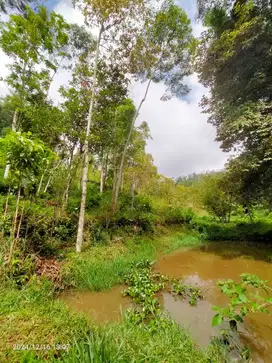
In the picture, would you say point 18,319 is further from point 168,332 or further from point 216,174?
point 216,174

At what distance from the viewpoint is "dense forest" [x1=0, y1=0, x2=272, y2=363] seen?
8.60ft

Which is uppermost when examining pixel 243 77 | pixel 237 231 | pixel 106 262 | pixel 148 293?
pixel 243 77

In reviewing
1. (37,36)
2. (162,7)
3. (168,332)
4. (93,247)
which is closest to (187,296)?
(168,332)

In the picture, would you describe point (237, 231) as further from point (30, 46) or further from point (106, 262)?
point (30, 46)

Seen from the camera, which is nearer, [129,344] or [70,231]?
[129,344]

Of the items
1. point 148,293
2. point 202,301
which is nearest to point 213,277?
point 202,301

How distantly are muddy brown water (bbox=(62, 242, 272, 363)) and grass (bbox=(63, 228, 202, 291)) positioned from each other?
0.27 m

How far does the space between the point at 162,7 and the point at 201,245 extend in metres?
12.7

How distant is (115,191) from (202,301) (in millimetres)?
7118

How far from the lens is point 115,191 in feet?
35.6

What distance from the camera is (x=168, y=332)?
123 inches

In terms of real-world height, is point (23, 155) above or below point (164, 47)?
below

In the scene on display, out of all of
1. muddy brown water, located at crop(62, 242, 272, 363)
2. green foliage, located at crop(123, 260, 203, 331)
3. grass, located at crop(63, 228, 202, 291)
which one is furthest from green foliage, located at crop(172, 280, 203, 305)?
grass, located at crop(63, 228, 202, 291)

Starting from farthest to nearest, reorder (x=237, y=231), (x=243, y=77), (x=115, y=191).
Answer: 1. (x=237, y=231)
2. (x=115, y=191)
3. (x=243, y=77)
